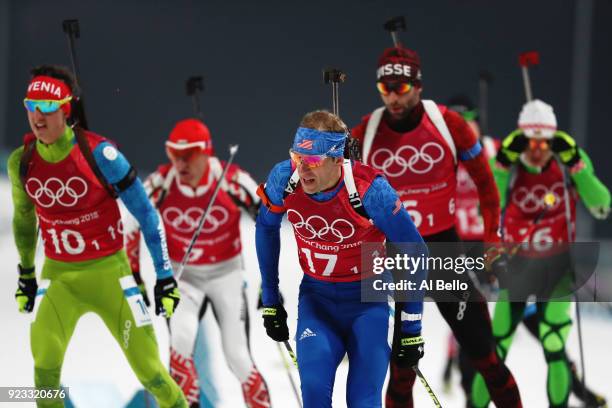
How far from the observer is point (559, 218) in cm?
725

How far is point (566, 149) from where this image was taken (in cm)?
693

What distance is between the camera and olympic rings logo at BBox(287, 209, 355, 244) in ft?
15.8

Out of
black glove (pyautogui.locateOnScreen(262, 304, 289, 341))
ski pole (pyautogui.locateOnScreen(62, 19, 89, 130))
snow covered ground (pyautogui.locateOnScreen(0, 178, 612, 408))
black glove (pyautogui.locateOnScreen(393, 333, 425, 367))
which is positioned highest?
ski pole (pyautogui.locateOnScreen(62, 19, 89, 130))

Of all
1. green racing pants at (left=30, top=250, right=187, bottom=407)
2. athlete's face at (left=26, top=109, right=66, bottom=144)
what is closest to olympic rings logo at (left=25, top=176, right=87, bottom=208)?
athlete's face at (left=26, top=109, right=66, bottom=144)

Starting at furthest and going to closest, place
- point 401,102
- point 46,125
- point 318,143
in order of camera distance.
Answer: point 401,102, point 46,125, point 318,143

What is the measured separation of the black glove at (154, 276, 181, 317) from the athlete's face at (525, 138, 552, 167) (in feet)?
9.41

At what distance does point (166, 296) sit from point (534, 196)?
9.78 ft

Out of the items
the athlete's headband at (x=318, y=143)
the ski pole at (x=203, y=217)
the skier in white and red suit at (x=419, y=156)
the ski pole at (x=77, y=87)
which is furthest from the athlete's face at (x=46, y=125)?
the skier in white and red suit at (x=419, y=156)

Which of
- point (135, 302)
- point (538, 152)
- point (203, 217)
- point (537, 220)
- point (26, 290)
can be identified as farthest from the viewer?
point (537, 220)

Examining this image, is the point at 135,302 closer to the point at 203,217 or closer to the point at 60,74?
the point at 203,217

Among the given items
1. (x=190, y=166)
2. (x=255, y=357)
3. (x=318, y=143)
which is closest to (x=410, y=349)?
(x=318, y=143)

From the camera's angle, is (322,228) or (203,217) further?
(203,217)

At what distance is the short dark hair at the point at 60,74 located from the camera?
18.5ft

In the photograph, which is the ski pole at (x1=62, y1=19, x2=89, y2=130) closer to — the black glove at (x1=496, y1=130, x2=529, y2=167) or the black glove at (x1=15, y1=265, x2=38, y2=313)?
the black glove at (x1=15, y1=265, x2=38, y2=313)
